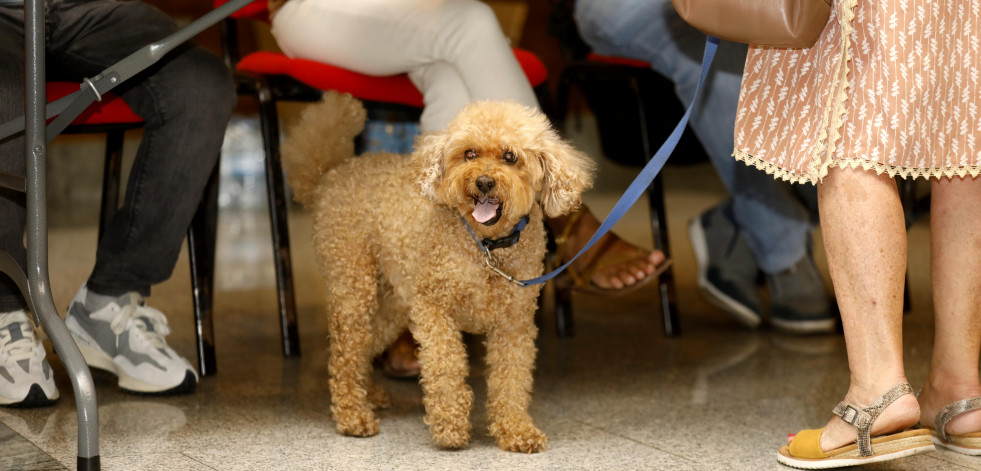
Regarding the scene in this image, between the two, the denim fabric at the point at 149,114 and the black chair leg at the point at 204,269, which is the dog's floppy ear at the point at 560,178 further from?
the black chair leg at the point at 204,269

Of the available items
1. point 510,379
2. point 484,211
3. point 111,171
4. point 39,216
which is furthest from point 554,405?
point 111,171

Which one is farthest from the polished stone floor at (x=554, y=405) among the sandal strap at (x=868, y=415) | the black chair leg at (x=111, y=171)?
the black chair leg at (x=111, y=171)

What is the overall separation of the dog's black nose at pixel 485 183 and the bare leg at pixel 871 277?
18.3 inches

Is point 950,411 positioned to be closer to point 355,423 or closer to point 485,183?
point 485,183

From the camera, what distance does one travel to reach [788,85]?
1.38 metres

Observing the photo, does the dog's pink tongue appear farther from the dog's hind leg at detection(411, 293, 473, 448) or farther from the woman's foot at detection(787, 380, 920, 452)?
the woman's foot at detection(787, 380, 920, 452)

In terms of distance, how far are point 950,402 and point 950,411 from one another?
2cm

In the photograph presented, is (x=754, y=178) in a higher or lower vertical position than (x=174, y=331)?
higher

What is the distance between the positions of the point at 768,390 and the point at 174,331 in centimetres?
141

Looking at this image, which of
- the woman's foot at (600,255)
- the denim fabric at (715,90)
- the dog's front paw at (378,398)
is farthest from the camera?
the denim fabric at (715,90)

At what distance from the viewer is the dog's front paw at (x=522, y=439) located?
1462 millimetres

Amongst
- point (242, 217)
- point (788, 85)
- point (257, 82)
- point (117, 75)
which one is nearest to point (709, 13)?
point (788, 85)

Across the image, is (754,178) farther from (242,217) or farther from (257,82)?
(242,217)

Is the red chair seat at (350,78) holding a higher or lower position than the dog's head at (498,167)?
higher
